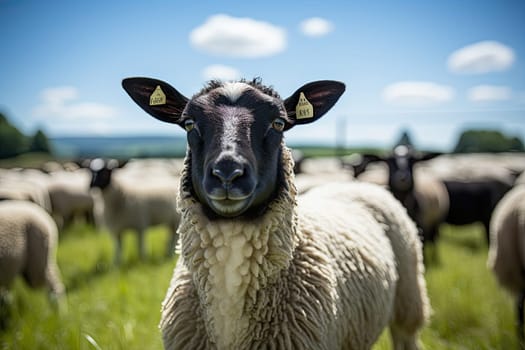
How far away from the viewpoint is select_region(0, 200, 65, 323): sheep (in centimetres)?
394

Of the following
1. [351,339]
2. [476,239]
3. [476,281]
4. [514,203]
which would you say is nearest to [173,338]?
[351,339]

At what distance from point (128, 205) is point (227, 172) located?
6781 mm

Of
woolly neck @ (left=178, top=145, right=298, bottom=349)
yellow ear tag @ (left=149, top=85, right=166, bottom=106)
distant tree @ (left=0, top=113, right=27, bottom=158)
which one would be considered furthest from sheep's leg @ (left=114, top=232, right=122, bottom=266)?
distant tree @ (left=0, top=113, right=27, bottom=158)

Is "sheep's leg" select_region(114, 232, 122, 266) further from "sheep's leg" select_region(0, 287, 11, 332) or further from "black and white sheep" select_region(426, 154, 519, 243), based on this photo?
"black and white sheep" select_region(426, 154, 519, 243)

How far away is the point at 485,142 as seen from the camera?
29.4 m

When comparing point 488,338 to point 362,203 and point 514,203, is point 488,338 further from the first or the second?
point 362,203

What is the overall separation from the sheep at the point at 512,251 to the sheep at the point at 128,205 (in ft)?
20.9

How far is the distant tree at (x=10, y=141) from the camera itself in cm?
1263

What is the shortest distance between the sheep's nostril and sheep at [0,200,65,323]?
3.70 meters

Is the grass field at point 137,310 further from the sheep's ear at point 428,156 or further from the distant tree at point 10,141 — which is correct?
the distant tree at point 10,141

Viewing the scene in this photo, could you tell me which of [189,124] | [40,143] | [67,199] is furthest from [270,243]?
[40,143]

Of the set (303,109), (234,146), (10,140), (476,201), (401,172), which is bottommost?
(476,201)

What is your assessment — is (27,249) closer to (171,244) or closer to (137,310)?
(137,310)

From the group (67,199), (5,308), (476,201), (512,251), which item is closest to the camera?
(512,251)
